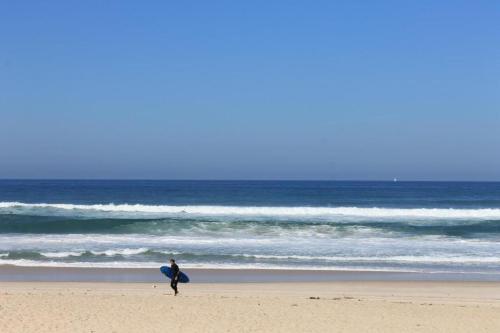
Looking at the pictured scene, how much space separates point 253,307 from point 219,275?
4.99m

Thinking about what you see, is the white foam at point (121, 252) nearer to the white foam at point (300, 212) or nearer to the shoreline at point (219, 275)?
the shoreline at point (219, 275)

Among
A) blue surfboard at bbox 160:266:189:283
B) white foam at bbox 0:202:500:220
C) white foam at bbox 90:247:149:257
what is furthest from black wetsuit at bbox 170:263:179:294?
white foam at bbox 0:202:500:220

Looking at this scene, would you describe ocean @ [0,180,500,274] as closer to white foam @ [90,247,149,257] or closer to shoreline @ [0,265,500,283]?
white foam @ [90,247,149,257]

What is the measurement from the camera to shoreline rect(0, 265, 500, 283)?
16750 millimetres

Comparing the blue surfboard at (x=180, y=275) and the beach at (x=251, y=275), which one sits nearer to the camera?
the beach at (x=251, y=275)

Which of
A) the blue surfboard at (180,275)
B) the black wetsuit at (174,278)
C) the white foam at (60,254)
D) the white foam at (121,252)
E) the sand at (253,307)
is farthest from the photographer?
the white foam at (121,252)

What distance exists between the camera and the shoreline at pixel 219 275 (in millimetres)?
16750

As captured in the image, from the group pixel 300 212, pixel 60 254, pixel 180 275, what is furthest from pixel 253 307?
pixel 300 212

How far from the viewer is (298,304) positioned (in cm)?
1310

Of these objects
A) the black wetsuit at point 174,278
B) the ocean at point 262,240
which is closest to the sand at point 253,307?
the black wetsuit at point 174,278

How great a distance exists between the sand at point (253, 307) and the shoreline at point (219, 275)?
695mm

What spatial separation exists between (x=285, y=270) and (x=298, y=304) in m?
5.21

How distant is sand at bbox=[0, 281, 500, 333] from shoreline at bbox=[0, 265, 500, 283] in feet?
2.28

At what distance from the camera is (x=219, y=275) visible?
17.5 meters
